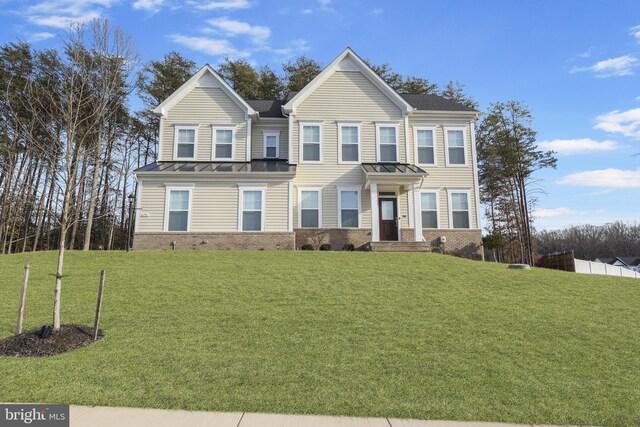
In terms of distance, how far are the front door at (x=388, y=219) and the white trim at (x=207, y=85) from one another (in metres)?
8.03

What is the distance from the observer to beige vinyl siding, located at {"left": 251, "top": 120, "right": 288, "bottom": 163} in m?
19.6

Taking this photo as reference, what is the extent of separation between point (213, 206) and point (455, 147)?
41.6 ft

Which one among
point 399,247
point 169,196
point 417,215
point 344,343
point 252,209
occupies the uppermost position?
point 169,196

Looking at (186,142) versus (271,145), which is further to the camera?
(271,145)

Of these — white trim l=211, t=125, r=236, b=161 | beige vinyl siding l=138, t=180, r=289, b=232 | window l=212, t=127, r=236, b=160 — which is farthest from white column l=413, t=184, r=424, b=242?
window l=212, t=127, r=236, b=160

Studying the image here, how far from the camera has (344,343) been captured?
6.43 meters

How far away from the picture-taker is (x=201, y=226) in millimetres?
16641

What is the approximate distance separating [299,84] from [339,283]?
25136 mm

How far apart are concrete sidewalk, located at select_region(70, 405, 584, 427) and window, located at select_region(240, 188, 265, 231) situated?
1256cm

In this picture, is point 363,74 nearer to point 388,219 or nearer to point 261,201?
point 388,219

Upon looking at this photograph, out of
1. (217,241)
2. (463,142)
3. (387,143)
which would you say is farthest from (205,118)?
(463,142)

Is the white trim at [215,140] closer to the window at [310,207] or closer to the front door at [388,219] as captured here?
the window at [310,207]

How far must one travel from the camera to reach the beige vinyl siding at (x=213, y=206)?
16609mm

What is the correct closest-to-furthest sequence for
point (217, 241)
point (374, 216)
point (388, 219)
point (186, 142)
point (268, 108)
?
point (217, 241), point (374, 216), point (388, 219), point (186, 142), point (268, 108)
